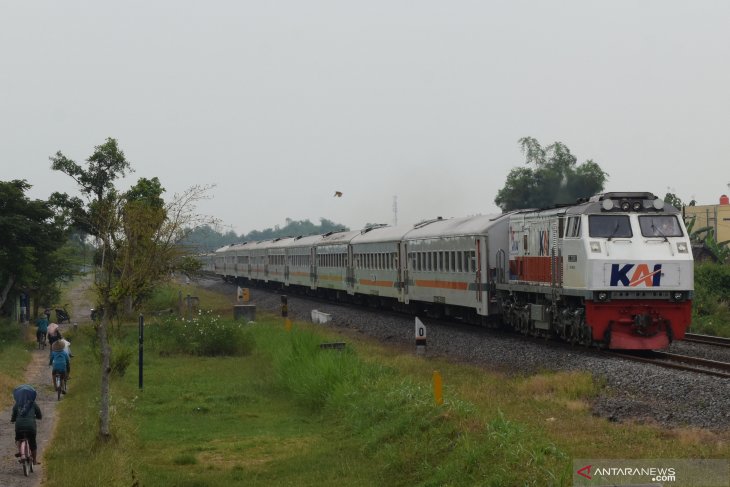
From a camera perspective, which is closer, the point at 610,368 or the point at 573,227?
the point at 610,368

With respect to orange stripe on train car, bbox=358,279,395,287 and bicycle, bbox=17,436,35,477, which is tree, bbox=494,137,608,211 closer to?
orange stripe on train car, bbox=358,279,395,287

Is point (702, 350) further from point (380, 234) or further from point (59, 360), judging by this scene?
point (380, 234)

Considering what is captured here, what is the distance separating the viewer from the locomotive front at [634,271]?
70.3 feet

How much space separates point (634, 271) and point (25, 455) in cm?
1340

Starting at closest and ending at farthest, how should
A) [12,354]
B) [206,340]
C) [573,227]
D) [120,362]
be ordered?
[573,227] < [120,362] < [206,340] < [12,354]

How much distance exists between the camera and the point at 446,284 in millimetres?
32719

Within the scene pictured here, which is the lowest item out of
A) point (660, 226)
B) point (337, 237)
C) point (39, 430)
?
point (39, 430)

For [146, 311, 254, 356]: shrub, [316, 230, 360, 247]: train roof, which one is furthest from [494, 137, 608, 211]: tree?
[146, 311, 254, 356]: shrub

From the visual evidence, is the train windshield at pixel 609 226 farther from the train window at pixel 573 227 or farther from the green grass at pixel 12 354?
the green grass at pixel 12 354

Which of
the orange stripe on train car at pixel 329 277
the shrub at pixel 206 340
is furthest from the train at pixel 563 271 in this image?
the orange stripe on train car at pixel 329 277

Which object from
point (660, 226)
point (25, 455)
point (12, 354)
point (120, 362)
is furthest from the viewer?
point (12, 354)

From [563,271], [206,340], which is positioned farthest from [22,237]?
[563,271]

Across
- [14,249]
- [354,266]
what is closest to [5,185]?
[14,249]

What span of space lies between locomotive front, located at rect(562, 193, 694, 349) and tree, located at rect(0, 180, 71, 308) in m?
24.1
